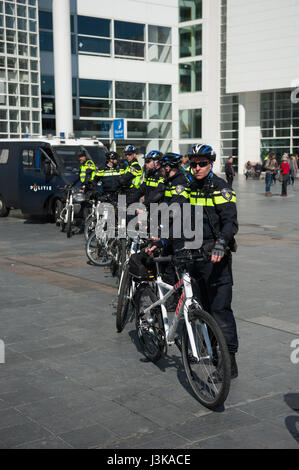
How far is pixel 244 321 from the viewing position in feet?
20.6

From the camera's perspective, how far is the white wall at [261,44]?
1683 inches

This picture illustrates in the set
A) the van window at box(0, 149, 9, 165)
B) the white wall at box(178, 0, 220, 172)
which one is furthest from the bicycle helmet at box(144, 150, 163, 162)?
the white wall at box(178, 0, 220, 172)

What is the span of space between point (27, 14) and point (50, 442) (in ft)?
79.0

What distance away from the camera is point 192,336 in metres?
4.28

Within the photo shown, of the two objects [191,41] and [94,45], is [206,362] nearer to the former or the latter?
[94,45]

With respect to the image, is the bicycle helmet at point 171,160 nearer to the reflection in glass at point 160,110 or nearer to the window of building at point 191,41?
the reflection in glass at point 160,110

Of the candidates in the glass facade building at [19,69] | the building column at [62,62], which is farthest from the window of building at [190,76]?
the glass facade building at [19,69]

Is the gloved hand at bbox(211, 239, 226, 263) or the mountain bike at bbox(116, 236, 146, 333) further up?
the gloved hand at bbox(211, 239, 226, 263)

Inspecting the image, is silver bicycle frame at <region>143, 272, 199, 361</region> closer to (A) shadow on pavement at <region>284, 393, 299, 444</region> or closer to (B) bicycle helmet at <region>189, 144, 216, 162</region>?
(A) shadow on pavement at <region>284, 393, 299, 444</region>

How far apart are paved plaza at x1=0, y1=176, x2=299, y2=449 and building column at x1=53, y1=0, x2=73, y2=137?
21.4m

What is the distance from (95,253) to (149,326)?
4.63 meters

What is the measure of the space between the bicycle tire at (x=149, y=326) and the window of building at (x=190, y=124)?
44199mm

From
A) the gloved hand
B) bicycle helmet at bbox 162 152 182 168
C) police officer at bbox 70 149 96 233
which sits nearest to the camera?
the gloved hand

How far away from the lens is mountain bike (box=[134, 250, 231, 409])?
407 cm
